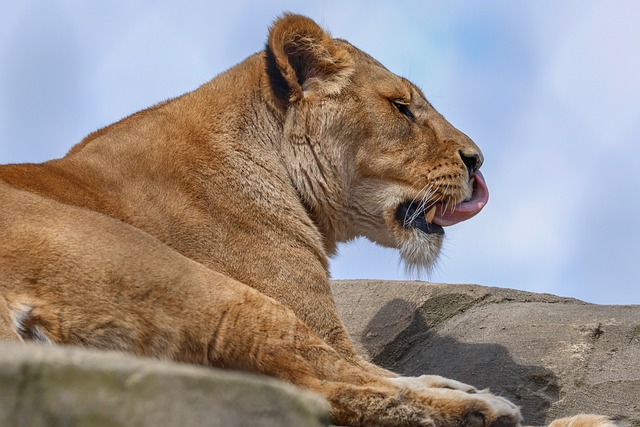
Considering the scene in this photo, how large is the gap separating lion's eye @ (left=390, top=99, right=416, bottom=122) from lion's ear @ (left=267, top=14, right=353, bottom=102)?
0.30m

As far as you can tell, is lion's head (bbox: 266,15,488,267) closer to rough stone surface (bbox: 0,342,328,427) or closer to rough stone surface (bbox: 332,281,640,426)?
rough stone surface (bbox: 332,281,640,426)

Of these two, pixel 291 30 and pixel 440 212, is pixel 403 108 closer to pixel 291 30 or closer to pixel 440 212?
pixel 440 212

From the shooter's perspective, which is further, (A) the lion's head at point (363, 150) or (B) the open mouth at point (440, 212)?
(B) the open mouth at point (440, 212)

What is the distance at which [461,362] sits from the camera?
257 inches

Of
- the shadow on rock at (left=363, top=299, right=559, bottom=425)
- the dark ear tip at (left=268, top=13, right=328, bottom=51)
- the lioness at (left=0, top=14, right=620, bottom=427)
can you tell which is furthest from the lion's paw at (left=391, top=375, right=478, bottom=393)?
the dark ear tip at (left=268, top=13, right=328, bottom=51)

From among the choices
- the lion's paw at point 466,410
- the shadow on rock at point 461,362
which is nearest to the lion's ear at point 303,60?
the shadow on rock at point 461,362

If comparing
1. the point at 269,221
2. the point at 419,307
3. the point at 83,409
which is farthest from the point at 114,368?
the point at 419,307

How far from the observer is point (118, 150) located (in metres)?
5.31

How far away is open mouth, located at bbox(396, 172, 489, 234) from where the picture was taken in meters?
5.93

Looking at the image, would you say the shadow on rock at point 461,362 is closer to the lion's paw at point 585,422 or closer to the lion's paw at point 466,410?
the lion's paw at point 585,422

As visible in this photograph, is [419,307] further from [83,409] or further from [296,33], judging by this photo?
[83,409]

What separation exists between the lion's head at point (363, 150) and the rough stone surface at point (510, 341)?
0.85 meters

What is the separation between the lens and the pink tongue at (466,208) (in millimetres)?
6016

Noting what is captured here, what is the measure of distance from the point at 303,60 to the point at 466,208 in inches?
46.3
